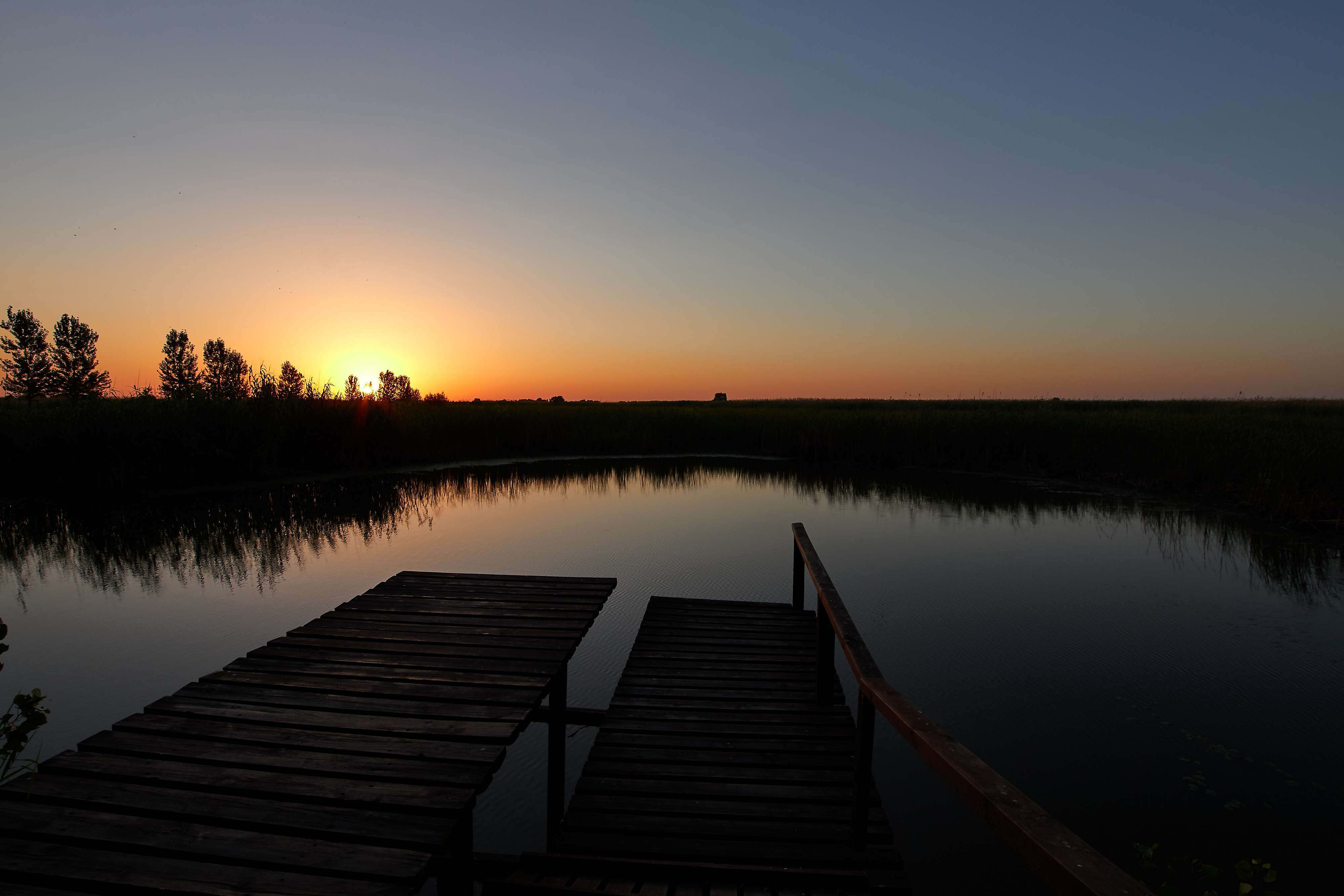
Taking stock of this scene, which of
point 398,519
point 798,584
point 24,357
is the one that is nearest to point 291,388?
point 398,519

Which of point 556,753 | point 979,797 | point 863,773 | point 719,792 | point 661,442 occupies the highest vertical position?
point 661,442

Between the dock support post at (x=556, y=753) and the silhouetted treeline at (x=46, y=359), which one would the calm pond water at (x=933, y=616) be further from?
the silhouetted treeline at (x=46, y=359)

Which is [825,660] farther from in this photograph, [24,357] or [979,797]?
[24,357]

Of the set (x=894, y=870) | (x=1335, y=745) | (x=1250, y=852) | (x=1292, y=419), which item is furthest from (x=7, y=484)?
(x=1292, y=419)

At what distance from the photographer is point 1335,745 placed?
4.46 meters

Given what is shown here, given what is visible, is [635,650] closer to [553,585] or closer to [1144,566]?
[553,585]

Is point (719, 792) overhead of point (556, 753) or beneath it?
overhead

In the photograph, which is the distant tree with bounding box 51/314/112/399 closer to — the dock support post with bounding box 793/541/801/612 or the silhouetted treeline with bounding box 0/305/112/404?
the silhouetted treeline with bounding box 0/305/112/404

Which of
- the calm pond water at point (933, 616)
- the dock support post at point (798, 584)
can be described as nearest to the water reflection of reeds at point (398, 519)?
the calm pond water at point (933, 616)

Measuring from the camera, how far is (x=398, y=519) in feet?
39.5

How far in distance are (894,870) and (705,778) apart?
103 cm

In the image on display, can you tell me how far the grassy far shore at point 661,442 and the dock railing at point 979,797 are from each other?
494 inches

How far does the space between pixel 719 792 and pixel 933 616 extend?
4.82m

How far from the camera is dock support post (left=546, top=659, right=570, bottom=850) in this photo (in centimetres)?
406
